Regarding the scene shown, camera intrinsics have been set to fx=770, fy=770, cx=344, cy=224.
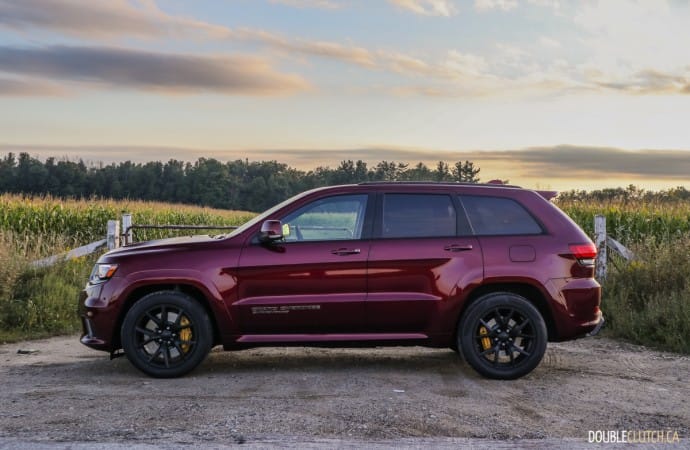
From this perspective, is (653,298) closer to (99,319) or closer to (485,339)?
(485,339)

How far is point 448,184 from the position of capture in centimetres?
799

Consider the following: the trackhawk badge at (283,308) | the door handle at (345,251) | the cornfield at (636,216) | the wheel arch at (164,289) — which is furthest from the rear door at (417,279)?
the cornfield at (636,216)

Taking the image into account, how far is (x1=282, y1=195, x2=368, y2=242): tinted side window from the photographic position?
305 inches

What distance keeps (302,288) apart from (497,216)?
2130 millimetres

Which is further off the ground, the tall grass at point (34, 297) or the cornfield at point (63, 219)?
the cornfield at point (63, 219)

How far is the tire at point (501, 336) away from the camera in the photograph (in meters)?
7.62

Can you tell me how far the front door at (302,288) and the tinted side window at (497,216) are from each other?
3.82 feet

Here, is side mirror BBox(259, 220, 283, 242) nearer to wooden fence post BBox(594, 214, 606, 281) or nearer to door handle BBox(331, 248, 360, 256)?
door handle BBox(331, 248, 360, 256)

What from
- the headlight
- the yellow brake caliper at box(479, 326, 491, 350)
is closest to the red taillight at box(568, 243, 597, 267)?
the yellow brake caliper at box(479, 326, 491, 350)

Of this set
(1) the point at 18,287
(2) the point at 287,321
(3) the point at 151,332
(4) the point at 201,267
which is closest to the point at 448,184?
(2) the point at 287,321

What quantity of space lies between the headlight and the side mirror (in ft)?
5.32

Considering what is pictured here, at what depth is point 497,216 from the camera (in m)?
7.91

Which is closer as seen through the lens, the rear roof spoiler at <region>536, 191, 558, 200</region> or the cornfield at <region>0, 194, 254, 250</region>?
the rear roof spoiler at <region>536, 191, 558, 200</region>

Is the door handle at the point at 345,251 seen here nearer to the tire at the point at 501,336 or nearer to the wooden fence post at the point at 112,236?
the tire at the point at 501,336
